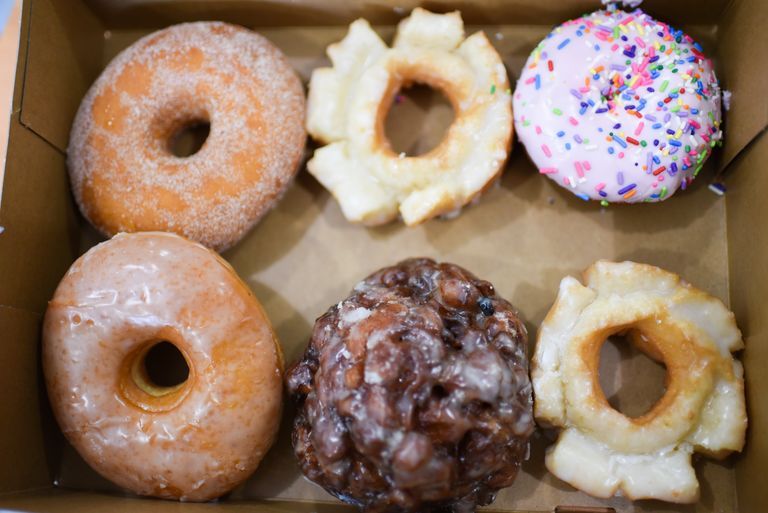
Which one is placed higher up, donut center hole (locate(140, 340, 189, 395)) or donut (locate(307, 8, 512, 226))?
donut (locate(307, 8, 512, 226))

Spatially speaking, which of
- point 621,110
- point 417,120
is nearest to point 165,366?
point 417,120

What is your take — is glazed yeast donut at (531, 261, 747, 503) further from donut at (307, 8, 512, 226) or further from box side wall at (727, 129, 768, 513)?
donut at (307, 8, 512, 226)

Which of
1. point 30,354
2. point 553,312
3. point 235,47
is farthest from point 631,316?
point 30,354

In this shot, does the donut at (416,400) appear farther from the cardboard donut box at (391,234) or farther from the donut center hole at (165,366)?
the donut center hole at (165,366)

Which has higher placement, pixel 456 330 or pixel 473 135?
pixel 473 135

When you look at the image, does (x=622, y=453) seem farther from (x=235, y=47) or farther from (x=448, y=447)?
(x=235, y=47)

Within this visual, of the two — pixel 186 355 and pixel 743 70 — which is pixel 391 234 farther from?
pixel 743 70

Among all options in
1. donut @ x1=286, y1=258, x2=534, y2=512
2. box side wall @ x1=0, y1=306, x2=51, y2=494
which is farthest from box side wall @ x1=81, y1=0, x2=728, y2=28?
box side wall @ x1=0, y1=306, x2=51, y2=494
